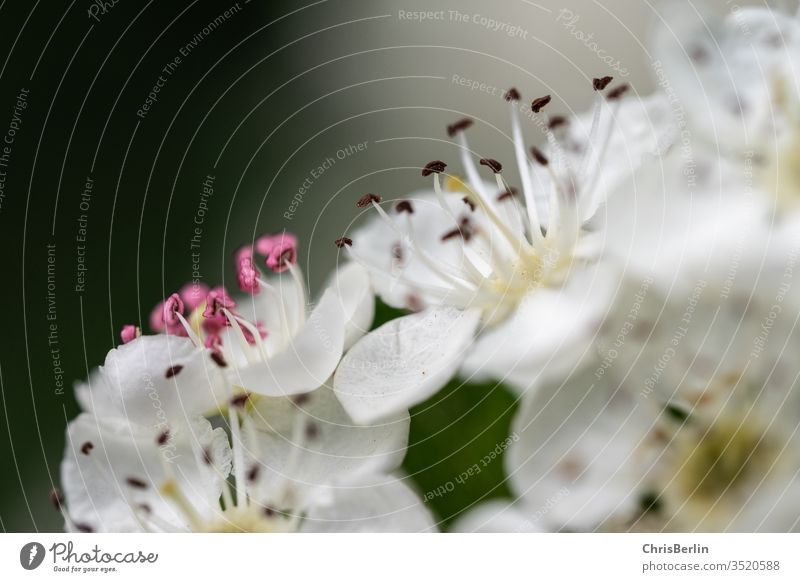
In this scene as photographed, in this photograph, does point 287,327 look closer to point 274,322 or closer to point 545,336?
point 274,322

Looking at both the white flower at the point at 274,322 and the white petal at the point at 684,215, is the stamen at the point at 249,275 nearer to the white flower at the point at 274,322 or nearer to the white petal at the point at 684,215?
the white flower at the point at 274,322

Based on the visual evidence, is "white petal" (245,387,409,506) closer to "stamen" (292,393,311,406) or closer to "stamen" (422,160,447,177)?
"stamen" (292,393,311,406)

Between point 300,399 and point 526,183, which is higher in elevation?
point 526,183

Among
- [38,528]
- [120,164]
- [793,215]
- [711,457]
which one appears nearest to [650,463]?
[711,457]

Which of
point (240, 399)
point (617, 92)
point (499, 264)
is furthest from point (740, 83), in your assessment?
point (240, 399)
